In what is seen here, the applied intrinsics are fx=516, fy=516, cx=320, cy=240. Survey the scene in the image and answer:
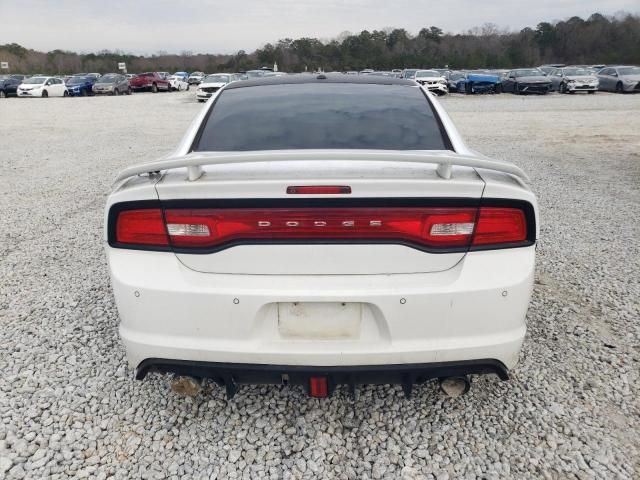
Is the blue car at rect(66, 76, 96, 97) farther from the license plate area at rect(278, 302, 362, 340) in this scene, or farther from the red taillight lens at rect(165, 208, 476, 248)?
the license plate area at rect(278, 302, 362, 340)

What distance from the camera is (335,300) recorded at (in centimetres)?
200

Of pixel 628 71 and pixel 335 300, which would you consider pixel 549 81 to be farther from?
pixel 335 300

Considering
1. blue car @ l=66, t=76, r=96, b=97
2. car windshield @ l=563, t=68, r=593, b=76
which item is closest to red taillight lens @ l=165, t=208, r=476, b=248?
car windshield @ l=563, t=68, r=593, b=76

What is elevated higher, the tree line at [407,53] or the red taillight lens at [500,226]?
the tree line at [407,53]

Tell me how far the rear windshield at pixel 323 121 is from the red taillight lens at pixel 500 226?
754 mm

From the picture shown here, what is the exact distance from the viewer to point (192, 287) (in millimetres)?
2053

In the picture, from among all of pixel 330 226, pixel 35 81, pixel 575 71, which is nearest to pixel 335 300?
pixel 330 226

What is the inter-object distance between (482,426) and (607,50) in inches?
3292

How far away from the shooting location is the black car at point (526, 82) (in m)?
29.8

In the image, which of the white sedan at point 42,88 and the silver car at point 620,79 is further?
the white sedan at point 42,88

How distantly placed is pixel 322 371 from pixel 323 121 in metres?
1.47

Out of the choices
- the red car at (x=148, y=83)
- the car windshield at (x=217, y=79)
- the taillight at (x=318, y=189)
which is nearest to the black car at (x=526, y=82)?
the car windshield at (x=217, y=79)

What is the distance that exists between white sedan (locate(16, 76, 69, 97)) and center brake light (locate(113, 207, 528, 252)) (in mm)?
36297

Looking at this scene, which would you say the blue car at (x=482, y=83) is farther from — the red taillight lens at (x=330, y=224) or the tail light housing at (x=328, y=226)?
the red taillight lens at (x=330, y=224)
